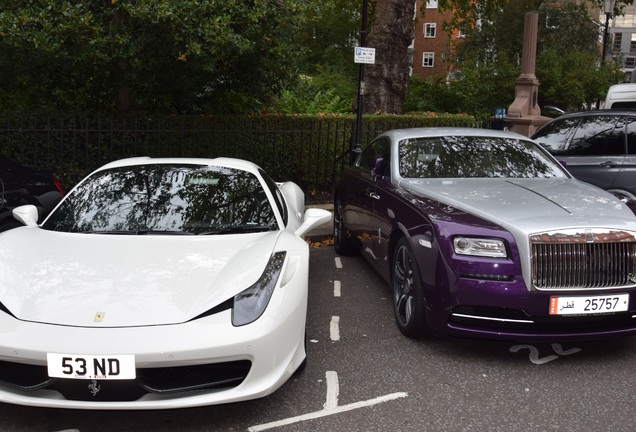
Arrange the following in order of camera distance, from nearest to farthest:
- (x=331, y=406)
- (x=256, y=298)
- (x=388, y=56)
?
(x=256, y=298) < (x=331, y=406) < (x=388, y=56)

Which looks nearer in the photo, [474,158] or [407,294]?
[407,294]

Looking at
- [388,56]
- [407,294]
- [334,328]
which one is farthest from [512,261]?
[388,56]

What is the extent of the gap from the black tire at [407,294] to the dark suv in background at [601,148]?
368 cm

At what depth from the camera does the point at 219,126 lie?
396 inches

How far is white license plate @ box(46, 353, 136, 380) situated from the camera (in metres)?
2.96

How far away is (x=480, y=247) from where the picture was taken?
4.18 metres

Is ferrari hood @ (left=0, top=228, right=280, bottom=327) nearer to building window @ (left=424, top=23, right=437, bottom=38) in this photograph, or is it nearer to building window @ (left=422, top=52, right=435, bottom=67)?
building window @ (left=422, top=52, right=435, bottom=67)

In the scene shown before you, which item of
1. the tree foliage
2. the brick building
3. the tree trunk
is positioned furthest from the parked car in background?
the brick building

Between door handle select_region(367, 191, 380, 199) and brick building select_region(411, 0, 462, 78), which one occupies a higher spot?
brick building select_region(411, 0, 462, 78)

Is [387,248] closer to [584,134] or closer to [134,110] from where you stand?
[584,134]

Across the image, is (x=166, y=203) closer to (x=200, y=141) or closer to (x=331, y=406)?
(x=331, y=406)

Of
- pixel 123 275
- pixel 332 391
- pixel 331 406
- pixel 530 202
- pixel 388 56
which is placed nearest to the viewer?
pixel 123 275

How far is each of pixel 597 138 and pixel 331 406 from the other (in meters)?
5.69

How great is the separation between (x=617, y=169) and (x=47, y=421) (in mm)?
6642
